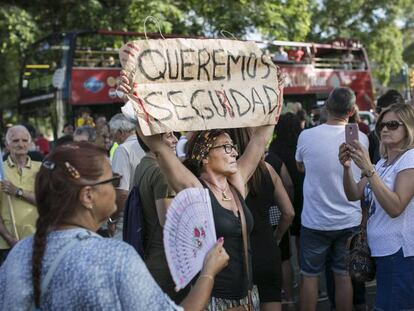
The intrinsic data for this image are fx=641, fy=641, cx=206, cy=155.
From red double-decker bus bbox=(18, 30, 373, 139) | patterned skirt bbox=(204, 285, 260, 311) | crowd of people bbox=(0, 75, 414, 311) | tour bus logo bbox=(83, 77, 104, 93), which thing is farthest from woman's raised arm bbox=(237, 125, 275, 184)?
tour bus logo bbox=(83, 77, 104, 93)

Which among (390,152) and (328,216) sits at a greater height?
(390,152)

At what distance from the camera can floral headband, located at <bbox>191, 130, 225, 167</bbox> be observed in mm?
3166

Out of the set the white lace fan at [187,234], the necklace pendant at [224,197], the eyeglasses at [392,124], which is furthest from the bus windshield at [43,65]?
the white lace fan at [187,234]

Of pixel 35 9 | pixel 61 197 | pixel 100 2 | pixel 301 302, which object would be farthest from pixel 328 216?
pixel 35 9

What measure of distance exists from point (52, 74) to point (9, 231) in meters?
11.4

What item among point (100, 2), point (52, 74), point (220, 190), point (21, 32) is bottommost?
point (220, 190)

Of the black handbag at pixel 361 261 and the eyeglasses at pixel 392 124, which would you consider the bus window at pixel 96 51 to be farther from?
the eyeglasses at pixel 392 124

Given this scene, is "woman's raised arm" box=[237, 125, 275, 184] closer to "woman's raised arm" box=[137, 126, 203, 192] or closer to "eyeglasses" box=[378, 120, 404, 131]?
"woman's raised arm" box=[137, 126, 203, 192]

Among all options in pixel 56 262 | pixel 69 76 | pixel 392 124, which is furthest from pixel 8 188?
pixel 69 76

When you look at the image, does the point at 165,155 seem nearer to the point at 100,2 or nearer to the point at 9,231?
the point at 9,231

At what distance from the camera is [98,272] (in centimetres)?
186

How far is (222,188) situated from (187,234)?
85 cm

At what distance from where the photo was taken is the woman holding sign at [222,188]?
2906 millimetres

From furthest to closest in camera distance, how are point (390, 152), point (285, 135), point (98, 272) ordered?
1. point (285, 135)
2. point (390, 152)
3. point (98, 272)
